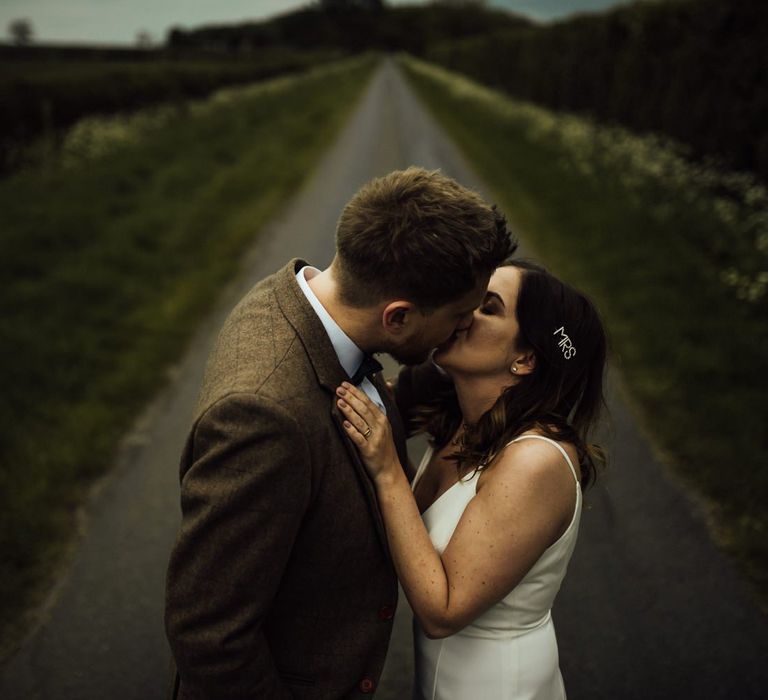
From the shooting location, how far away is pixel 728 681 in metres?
2.89

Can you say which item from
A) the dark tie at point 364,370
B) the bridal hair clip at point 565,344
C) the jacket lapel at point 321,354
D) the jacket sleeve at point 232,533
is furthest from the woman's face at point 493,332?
the jacket sleeve at point 232,533

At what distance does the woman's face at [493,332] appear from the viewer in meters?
2.03

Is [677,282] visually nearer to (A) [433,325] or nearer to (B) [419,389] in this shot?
(B) [419,389]

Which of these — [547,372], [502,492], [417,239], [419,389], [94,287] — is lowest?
[94,287]

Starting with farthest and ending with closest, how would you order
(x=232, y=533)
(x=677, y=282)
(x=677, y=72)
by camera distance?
(x=677, y=72), (x=677, y=282), (x=232, y=533)

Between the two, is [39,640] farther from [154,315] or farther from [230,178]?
[230,178]

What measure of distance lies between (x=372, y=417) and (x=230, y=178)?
37.8 feet

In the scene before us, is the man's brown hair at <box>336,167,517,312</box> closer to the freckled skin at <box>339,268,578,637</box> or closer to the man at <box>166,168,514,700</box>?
the man at <box>166,168,514,700</box>

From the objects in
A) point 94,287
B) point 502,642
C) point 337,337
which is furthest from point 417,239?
point 94,287

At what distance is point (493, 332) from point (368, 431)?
58cm

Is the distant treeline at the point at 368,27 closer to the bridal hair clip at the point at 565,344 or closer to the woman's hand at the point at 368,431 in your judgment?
the bridal hair clip at the point at 565,344

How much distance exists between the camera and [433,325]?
172 cm

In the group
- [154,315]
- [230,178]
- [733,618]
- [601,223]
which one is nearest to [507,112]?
[230,178]

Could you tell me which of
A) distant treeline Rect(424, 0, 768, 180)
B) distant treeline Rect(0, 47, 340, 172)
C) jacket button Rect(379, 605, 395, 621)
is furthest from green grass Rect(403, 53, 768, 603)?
distant treeline Rect(0, 47, 340, 172)
